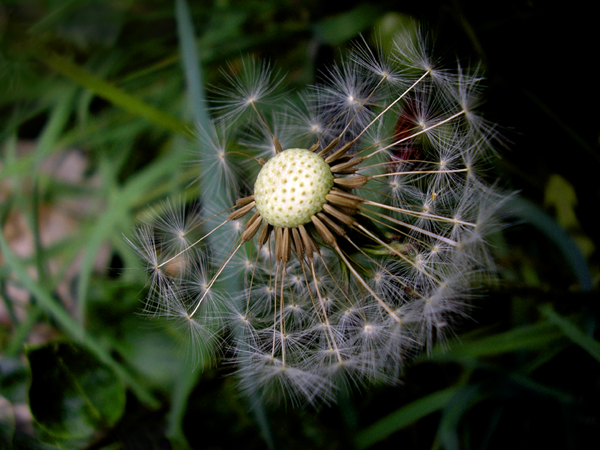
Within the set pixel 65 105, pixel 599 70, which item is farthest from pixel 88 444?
pixel 599 70

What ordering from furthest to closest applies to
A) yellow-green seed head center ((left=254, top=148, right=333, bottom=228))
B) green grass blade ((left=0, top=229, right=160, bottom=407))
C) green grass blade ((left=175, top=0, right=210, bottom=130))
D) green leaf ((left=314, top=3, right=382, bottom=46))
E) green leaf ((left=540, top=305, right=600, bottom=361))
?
1. green leaf ((left=314, top=3, right=382, bottom=46))
2. green grass blade ((left=0, top=229, right=160, bottom=407))
3. green grass blade ((left=175, top=0, right=210, bottom=130))
4. green leaf ((left=540, top=305, right=600, bottom=361))
5. yellow-green seed head center ((left=254, top=148, right=333, bottom=228))

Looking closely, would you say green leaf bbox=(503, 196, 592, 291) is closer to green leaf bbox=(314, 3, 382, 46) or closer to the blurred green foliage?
the blurred green foliage

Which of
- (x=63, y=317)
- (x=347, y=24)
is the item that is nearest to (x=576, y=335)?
(x=347, y=24)

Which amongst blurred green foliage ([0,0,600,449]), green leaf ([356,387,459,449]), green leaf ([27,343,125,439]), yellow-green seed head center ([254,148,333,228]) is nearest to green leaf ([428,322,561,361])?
blurred green foliage ([0,0,600,449])

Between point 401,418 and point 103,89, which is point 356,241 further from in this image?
point 103,89

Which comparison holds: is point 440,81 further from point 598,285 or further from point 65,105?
point 65,105

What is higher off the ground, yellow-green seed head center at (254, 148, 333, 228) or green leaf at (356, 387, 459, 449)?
yellow-green seed head center at (254, 148, 333, 228)
